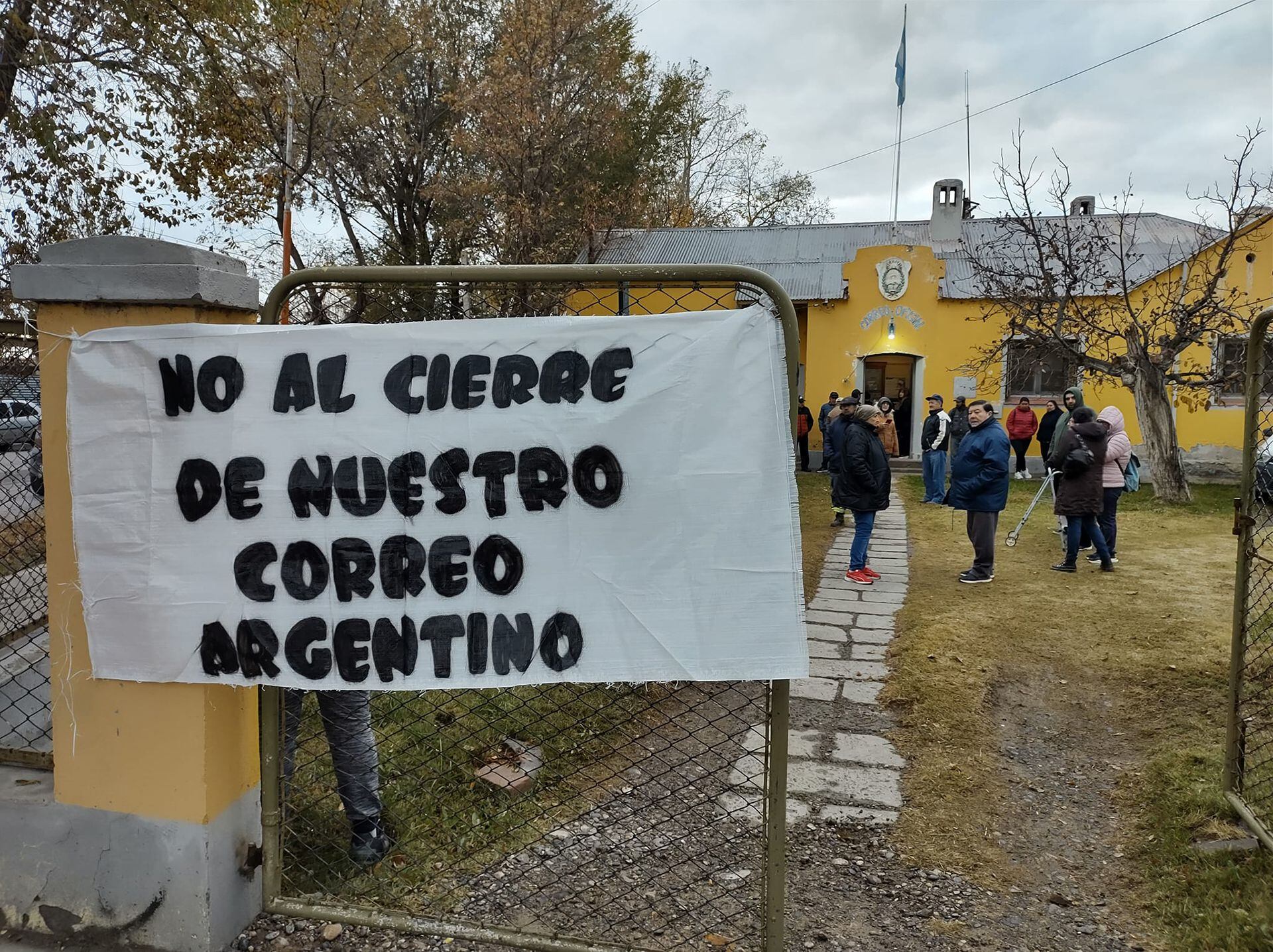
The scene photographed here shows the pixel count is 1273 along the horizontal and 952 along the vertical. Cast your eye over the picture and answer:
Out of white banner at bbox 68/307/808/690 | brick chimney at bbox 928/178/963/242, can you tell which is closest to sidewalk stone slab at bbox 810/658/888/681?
white banner at bbox 68/307/808/690

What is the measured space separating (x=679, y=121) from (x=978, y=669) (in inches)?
940

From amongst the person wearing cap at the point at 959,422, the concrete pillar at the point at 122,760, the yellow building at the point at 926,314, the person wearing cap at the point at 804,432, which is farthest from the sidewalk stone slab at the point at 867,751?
the yellow building at the point at 926,314

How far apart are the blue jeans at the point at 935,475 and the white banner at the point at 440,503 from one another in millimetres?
11747

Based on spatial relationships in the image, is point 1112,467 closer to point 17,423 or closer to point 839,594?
point 839,594

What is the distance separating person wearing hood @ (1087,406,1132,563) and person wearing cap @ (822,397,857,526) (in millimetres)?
2407

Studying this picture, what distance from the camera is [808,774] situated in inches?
155

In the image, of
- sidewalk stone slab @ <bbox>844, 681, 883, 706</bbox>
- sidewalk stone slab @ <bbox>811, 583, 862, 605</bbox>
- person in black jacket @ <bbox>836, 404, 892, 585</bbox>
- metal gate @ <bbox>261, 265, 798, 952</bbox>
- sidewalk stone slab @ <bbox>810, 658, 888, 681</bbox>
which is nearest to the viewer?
metal gate @ <bbox>261, 265, 798, 952</bbox>

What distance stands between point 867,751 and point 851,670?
1268 millimetres

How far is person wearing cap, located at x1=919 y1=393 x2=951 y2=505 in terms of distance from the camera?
1316cm

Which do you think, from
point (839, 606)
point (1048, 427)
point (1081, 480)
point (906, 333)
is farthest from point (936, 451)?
point (839, 606)

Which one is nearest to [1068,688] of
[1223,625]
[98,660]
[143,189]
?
[1223,625]

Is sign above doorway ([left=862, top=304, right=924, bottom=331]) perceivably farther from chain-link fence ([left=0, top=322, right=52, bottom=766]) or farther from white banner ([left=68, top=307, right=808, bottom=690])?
white banner ([left=68, top=307, right=808, bottom=690])

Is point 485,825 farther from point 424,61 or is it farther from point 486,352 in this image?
point 424,61

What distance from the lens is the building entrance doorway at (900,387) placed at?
63.9 feet
